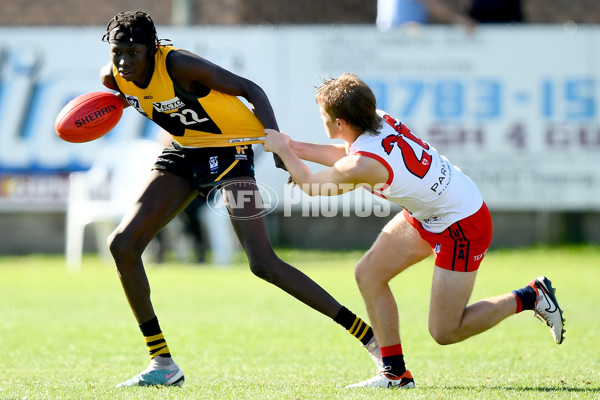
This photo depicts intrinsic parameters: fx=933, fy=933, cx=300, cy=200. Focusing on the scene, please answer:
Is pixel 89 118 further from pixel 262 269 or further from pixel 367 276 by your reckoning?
pixel 367 276

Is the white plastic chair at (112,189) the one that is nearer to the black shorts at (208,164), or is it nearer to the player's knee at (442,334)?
the black shorts at (208,164)

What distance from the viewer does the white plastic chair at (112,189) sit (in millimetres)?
12500

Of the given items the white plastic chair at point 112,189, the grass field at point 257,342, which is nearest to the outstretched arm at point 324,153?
the grass field at point 257,342

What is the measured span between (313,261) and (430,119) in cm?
259

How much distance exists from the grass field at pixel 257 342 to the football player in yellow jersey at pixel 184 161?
0.41 meters

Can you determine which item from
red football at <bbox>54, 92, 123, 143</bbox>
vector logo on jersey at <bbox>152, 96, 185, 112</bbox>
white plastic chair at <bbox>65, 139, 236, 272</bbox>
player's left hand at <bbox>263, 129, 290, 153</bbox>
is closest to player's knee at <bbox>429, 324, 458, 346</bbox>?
player's left hand at <bbox>263, 129, 290, 153</bbox>

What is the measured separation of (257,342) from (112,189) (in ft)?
21.4

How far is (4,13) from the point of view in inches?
618

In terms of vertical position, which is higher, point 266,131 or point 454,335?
point 266,131

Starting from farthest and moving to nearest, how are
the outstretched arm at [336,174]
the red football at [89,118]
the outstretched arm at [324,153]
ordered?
the red football at [89,118] < the outstretched arm at [324,153] < the outstretched arm at [336,174]

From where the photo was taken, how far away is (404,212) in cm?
536

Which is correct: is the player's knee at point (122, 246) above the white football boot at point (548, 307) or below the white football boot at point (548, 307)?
above

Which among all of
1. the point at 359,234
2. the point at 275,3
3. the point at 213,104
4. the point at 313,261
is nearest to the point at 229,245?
the point at 313,261

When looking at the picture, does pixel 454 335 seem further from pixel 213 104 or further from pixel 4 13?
pixel 4 13
